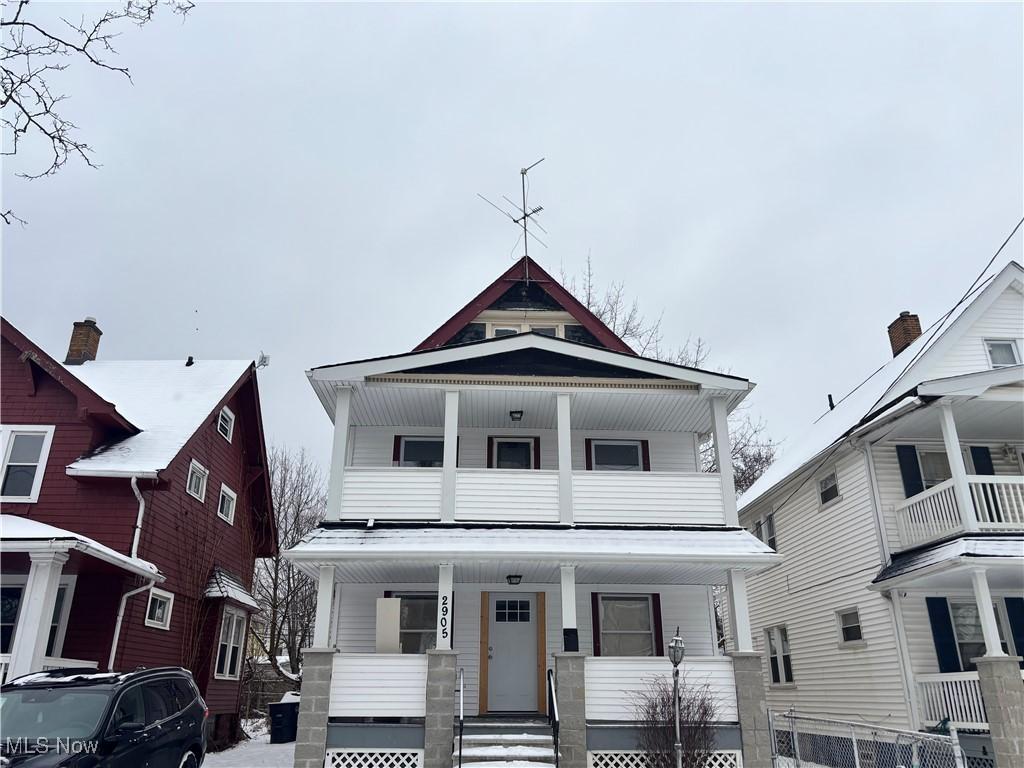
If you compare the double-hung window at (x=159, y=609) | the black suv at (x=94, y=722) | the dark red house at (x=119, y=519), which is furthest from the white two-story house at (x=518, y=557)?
the double-hung window at (x=159, y=609)

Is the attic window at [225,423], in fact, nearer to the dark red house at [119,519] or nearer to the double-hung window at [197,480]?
the dark red house at [119,519]

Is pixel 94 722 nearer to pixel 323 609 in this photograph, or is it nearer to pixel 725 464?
pixel 323 609

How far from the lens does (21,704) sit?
7590 millimetres

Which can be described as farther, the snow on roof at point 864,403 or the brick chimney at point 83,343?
the brick chimney at point 83,343

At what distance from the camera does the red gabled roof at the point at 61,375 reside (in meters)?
13.5

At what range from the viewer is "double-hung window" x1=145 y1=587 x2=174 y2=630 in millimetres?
13867

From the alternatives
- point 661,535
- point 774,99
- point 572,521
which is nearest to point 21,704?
point 572,521

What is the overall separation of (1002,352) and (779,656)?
8.66 m

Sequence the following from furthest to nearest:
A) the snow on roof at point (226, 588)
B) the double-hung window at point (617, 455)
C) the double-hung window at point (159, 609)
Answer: the snow on roof at point (226, 588)
the double-hung window at point (617, 455)
the double-hung window at point (159, 609)

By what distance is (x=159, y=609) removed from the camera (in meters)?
14.4

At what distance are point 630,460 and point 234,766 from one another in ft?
29.8

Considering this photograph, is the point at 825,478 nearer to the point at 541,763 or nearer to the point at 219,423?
the point at 541,763

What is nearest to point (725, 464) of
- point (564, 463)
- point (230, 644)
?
point (564, 463)

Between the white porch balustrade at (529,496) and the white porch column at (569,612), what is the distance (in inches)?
41.9
